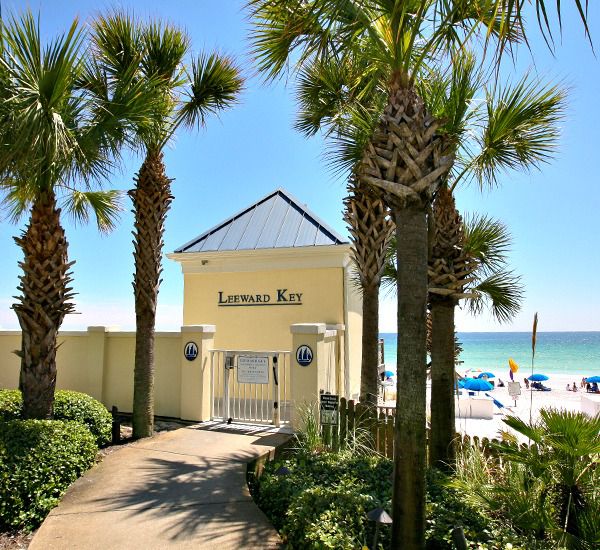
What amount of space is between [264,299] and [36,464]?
8453mm

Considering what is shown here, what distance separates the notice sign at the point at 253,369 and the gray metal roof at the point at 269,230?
4524mm

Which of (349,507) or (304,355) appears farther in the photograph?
(304,355)

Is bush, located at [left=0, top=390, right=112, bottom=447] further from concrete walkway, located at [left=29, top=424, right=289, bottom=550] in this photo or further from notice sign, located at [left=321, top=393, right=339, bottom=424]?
notice sign, located at [left=321, top=393, right=339, bottom=424]

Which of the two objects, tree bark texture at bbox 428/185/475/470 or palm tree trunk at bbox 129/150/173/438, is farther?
palm tree trunk at bbox 129/150/173/438

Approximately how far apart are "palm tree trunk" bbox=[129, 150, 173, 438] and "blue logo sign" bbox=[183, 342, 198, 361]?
145cm

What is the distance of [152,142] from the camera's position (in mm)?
8312

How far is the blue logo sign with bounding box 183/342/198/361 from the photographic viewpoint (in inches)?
382

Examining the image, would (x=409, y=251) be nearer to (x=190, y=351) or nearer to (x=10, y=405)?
(x=190, y=351)

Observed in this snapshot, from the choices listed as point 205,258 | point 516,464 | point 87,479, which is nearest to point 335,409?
point 516,464

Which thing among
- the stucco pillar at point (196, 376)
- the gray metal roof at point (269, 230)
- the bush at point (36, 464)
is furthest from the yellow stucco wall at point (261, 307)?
the bush at point (36, 464)

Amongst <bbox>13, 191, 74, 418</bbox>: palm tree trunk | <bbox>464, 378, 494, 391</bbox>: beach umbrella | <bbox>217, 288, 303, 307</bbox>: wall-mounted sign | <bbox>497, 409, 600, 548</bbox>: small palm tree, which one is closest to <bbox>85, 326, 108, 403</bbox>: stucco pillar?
<bbox>13, 191, 74, 418</bbox>: palm tree trunk

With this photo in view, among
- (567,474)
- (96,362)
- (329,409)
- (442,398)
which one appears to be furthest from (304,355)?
(96,362)

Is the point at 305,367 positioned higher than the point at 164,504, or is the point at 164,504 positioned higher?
the point at 305,367

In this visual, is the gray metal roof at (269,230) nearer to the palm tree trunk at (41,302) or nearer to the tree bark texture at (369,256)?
the tree bark texture at (369,256)
